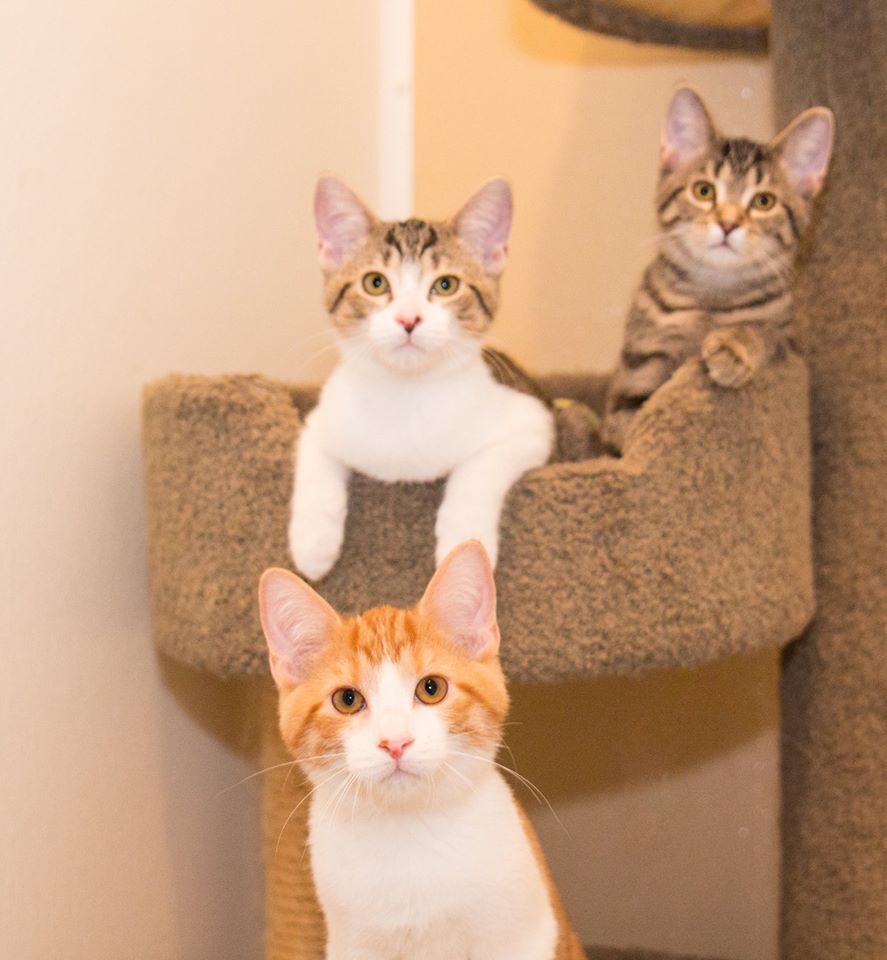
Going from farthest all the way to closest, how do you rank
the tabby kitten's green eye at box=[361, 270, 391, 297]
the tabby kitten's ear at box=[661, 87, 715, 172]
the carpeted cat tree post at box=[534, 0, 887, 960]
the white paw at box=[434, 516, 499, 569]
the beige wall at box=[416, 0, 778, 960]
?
the beige wall at box=[416, 0, 778, 960] < the tabby kitten's ear at box=[661, 87, 715, 172] < the carpeted cat tree post at box=[534, 0, 887, 960] < the tabby kitten's green eye at box=[361, 270, 391, 297] < the white paw at box=[434, 516, 499, 569]

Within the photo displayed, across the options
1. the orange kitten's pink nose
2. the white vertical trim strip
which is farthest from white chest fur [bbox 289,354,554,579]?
the white vertical trim strip

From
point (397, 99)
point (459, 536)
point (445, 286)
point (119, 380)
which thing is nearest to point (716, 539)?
point (459, 536)

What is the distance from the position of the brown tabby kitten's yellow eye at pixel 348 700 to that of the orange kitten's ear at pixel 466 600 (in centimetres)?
10

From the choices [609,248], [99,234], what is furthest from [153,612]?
[609,248]

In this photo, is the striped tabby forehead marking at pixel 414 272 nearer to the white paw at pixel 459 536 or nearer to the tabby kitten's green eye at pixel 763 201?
the white paw at pixel 459 536

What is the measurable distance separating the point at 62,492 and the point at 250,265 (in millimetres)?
539

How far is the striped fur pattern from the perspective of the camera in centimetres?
111

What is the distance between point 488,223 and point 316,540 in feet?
1.45

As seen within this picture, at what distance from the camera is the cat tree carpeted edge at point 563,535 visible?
1129 millimetres

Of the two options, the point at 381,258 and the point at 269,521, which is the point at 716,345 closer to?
the point at 381,258

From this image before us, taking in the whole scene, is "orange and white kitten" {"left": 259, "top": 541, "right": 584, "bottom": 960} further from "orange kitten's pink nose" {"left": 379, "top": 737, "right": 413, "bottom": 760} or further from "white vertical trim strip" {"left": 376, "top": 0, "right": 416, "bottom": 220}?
"white vertical trim strip" {"left": 376, "top": 0, "right": 416, "bottom": 220}

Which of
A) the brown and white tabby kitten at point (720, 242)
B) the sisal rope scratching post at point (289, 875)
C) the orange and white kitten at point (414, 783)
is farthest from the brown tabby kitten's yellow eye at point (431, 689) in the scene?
the brown and white tabby kitten at point (720, 242)

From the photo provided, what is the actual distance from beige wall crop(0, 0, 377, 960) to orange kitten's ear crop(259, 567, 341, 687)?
0.35 metres

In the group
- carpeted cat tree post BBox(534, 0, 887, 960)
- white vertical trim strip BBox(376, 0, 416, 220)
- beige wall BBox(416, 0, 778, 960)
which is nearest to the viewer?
carpeted cat tree post BBox(534, 0, 887, 960)
